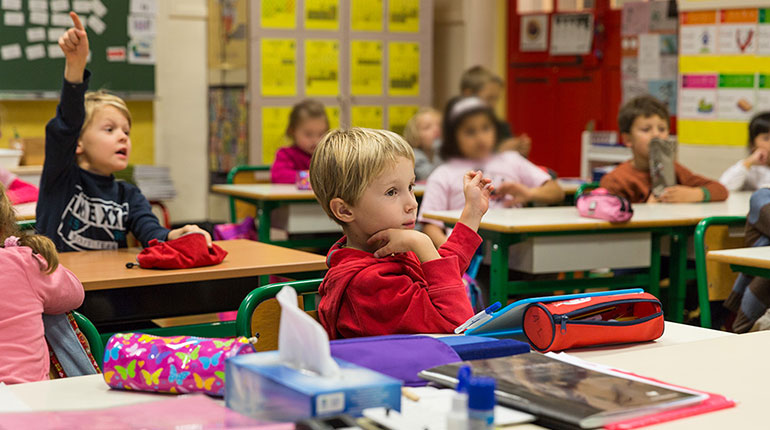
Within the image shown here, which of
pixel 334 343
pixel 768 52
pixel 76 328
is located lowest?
pixel 76 328

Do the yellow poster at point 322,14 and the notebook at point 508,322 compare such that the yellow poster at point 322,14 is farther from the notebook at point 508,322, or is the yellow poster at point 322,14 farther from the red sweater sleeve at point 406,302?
the notebook at point 508,322

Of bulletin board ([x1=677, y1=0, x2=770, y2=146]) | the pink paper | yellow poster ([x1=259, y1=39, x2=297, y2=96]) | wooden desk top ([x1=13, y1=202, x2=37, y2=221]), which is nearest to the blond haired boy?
wooden desk top ([x1=13, y1=202, x2=37, y2=221])

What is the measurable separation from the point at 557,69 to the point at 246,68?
7.83 ft

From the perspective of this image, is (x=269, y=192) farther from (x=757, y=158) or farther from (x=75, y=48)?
(x=757, y=158)

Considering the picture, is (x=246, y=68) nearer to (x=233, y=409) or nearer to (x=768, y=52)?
(x=768, y=52)

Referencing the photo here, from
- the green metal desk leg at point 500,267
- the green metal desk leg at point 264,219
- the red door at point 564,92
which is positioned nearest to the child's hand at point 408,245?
the green metal desk leg at point 500,267

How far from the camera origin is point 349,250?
74.7 inches

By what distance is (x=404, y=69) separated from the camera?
7617 mm

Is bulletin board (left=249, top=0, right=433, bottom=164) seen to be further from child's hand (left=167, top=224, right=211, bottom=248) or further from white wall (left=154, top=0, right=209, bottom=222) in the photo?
child's hand (left=167, top=224, right=211, bottom=248)

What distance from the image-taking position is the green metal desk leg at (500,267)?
3.56 meters

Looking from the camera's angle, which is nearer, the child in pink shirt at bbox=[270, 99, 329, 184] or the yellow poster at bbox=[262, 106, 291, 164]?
the child in pink shirt at bbox=[270, 99, 329, 184]

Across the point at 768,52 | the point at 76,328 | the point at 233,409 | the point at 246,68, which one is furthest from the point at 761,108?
the point at 233,409

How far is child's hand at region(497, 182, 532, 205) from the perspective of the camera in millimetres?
4281

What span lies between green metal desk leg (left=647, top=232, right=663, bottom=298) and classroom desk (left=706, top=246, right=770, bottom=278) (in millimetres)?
1034
